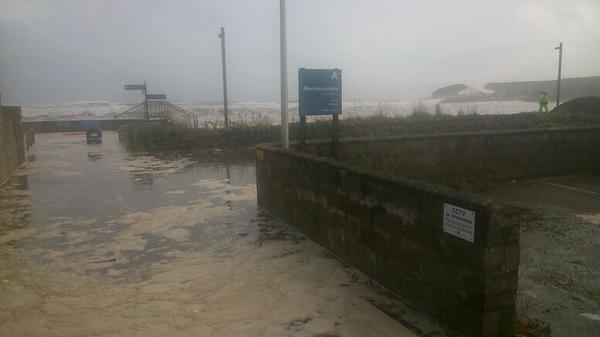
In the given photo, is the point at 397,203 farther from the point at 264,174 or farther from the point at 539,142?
the point at 539,142

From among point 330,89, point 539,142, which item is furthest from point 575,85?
point 330,89

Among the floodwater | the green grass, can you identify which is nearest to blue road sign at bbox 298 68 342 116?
the floodwater

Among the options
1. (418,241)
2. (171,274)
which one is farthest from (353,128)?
(418,241)

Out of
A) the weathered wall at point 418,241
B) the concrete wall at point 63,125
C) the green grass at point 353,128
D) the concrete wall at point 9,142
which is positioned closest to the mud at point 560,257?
the weathered wall at point 418,241

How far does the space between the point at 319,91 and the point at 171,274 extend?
162 inches

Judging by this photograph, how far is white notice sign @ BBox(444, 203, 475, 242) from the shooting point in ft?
13.0

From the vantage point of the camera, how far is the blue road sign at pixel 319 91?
8109 millimetres

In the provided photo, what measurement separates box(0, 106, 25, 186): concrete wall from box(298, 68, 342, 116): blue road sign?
8.79m

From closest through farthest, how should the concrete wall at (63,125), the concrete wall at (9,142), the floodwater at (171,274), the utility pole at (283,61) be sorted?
the floodwater at (171,274)
the utility pole at (283,61)
the concrete wall at (9,142)
the concrete wall at (63,125)

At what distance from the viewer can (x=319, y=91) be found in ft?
27.0

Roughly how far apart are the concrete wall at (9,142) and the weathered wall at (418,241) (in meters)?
9.49

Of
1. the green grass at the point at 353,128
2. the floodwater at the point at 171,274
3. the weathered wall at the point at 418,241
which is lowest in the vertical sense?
the floodwater at the point at 171,274

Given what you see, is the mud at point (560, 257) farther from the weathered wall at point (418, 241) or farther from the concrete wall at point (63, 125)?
the concrete wall at point (63, 125)

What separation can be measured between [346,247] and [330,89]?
334 cm
